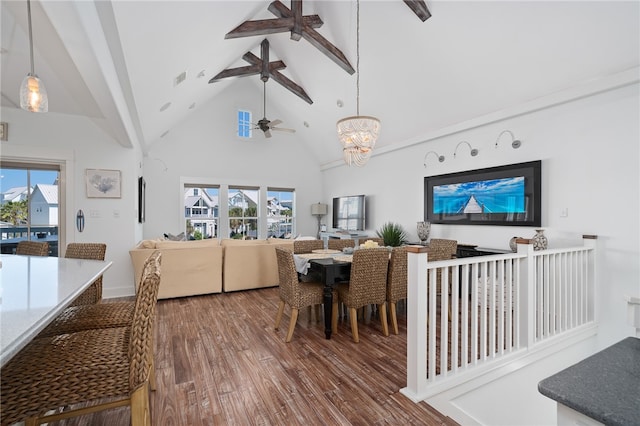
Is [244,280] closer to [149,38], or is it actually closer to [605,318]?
[149,38]

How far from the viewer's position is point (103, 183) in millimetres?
4414

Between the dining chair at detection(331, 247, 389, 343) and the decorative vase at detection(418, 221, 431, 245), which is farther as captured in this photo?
the decorative vase at detection(418, 221, 431, 245)

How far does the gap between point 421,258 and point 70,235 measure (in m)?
4.86

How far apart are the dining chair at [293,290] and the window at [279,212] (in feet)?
17.0

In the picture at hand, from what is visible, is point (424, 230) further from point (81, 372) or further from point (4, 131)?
point (4, 131)

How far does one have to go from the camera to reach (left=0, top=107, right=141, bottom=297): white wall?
4098mm

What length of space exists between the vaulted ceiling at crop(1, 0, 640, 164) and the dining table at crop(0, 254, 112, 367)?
1486 millimetres

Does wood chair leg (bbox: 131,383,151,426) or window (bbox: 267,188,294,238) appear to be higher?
window (bbox: 267,188,294,238)

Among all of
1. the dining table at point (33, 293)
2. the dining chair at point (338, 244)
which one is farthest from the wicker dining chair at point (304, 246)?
the dining table at point (33, 293)

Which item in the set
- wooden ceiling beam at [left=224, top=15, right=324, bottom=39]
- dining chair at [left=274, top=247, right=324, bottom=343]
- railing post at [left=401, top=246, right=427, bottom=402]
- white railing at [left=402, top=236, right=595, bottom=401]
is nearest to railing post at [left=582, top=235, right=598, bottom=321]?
white railing at [left=402, top=236, right=595, bottom=401]

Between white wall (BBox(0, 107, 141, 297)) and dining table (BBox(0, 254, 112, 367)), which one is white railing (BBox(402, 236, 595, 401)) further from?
white wall (BBox(0, 107, 141, 297))

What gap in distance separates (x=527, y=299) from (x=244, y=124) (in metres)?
7.22

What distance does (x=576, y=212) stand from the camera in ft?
10.6

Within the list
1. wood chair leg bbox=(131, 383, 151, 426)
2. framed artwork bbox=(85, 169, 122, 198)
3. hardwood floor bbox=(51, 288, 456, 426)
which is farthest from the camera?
framed artwork bbox=(85, 169, 122, 198)
